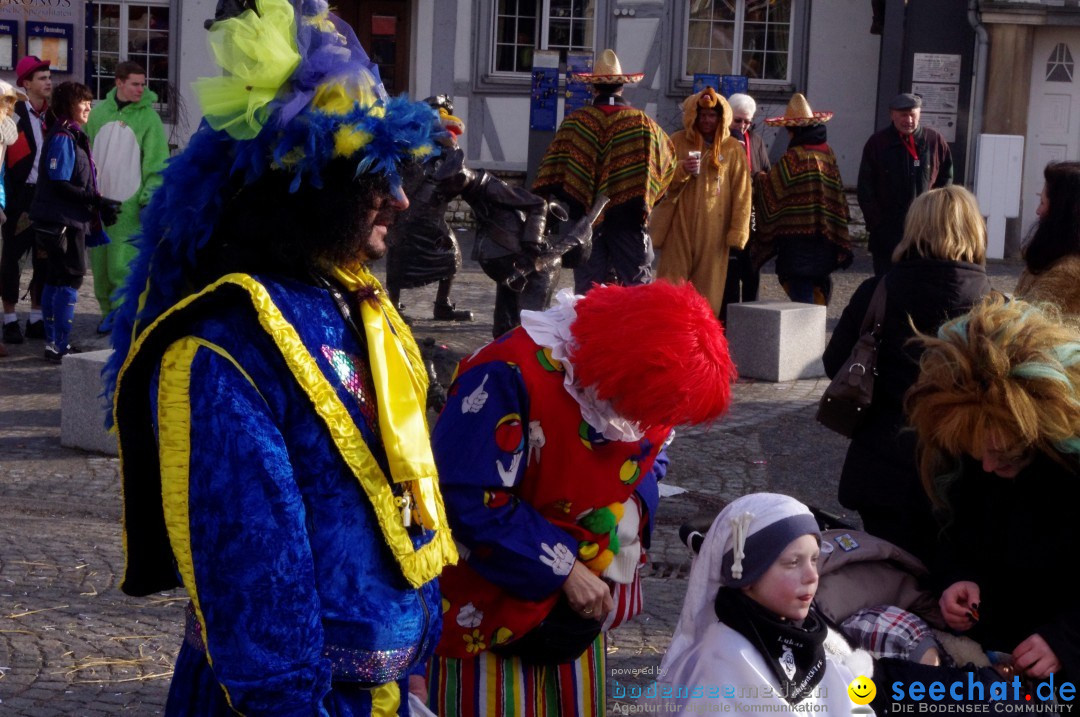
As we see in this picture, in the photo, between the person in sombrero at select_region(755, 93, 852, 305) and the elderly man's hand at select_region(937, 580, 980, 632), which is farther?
the person in sombrero at select_region(755, 93, 852, 305)

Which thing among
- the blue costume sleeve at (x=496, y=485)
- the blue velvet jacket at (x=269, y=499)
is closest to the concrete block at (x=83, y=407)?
the blue costume sleeve at (x=496, y=485)

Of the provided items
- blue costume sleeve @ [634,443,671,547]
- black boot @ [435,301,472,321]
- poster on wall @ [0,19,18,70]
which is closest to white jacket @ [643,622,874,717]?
blue costume sleeve @ [634,443,671,547]

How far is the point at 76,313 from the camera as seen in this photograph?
1085 centimetres

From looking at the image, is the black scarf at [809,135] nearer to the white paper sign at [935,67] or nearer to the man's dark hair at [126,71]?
the man's dark hair at [126,71]

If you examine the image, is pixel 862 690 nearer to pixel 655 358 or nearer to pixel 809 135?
pixel 655 358

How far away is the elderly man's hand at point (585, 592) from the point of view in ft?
9.62

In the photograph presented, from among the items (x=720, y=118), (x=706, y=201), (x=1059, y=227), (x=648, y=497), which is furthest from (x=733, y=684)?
(x=720, y=118)

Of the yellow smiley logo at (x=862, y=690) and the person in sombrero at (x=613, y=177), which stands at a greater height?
the person in sombrero at (x=613, y=177)

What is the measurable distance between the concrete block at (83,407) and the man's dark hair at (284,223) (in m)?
5.05

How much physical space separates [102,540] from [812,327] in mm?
5335

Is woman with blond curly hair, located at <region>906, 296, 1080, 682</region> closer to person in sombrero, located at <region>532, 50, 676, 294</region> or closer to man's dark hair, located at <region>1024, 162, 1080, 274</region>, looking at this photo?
man's dark hair, located at <region>1024, 162, 1080, 274</region>

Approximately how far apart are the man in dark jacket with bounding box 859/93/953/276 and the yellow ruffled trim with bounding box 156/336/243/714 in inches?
378

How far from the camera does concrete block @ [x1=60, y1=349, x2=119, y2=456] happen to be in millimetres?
7012

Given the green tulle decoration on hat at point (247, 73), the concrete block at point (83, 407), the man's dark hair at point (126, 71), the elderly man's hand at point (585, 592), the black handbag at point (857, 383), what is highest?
the man's dark hair at point (126, 71)
